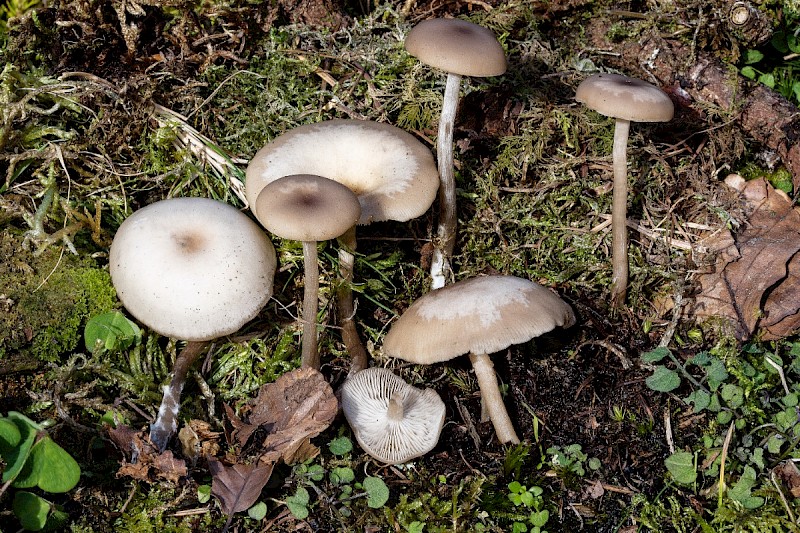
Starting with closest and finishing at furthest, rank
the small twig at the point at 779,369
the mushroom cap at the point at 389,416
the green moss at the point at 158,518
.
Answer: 1. the green moss at the point at 158,518
2. the mushroom cap at the point at 389,416
3. the small twig at the point at 779,369

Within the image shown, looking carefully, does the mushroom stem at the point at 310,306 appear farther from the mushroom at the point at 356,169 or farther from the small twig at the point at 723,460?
the small twig at the point at 723,460

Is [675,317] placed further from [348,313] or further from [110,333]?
[110,333]

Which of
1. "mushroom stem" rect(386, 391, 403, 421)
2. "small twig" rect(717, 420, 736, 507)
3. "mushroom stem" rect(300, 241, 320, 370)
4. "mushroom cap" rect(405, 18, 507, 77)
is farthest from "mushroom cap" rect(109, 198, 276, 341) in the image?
"small twig" rect(717, 420, 736, 507)

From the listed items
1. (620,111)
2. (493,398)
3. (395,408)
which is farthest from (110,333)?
(620,111)

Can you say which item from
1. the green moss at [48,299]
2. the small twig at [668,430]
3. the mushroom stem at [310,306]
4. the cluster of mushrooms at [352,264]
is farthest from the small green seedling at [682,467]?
the green moss at [48,299]

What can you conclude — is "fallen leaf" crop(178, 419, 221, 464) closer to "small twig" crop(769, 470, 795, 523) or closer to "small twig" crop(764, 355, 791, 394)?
"small twig" crop(769, 470, 795, 523)

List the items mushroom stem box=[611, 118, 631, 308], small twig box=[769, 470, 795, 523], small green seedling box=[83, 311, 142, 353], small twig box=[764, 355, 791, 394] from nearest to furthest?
1. small twig box=[769, 470, 795, 523]
2. small green seedling box=[83, 311, 142, 353]
3. small twig box=[764, 355, 791, 394]
4. mushroom stem box=[611, 118, 631, 308]
